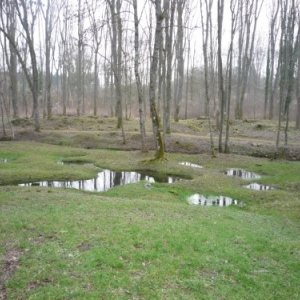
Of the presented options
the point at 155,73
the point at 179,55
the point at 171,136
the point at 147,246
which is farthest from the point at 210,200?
the point at 179,55

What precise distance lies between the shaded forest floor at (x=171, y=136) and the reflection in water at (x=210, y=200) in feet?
30.5

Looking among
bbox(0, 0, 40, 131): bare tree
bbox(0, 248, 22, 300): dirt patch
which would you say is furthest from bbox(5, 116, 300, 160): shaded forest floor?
bbox(0, 248, 22, 300): dirt patch

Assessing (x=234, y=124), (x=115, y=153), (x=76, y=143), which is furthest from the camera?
(x=234, y=124)

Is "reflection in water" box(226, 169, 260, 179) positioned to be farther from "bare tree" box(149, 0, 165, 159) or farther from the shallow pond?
"bare tree" box(149, 0, 165, 159)

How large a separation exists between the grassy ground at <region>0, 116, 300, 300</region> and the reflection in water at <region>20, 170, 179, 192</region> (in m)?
2.28

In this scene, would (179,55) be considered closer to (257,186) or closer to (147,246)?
(257,186)

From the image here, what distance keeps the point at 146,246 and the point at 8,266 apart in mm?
3116

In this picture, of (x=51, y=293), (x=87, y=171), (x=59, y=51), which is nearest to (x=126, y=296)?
(x=51, y=293)

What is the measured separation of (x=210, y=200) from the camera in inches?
545

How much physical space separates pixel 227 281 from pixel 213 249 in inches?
53.4

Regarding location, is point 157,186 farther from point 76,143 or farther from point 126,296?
point 76,143

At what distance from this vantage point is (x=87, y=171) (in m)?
18.4

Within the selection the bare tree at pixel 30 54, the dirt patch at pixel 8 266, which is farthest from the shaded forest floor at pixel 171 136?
the dirt patch at pixel 8 266

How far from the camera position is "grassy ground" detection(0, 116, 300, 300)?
6070mm
